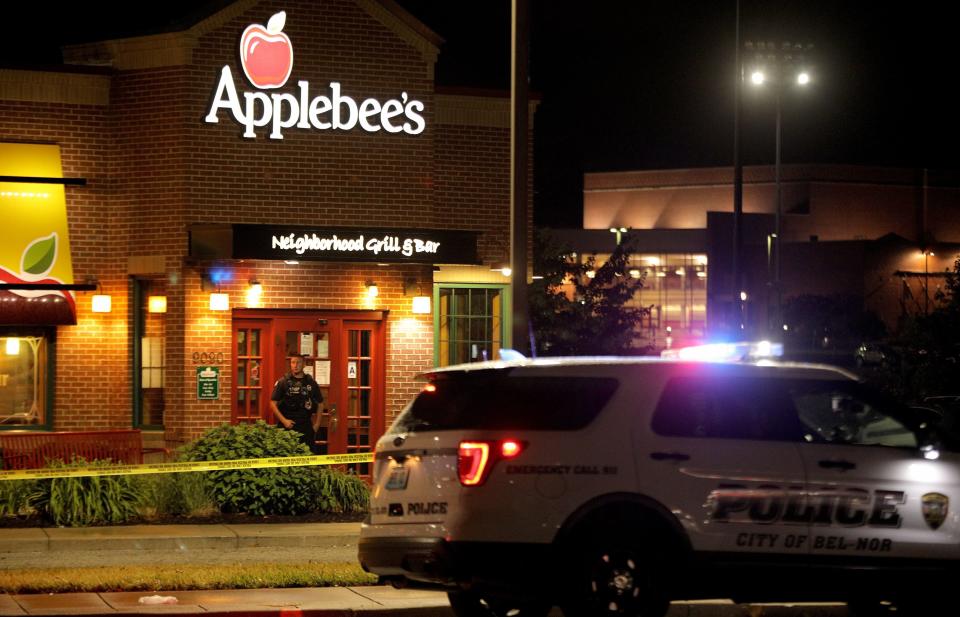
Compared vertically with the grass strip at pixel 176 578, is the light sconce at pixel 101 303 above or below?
above

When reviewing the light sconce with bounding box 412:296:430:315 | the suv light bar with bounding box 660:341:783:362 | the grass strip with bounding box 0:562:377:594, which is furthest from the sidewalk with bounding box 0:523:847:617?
the light sconce with bounding box 412:296:430:315

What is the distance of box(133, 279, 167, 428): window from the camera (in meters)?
20.9

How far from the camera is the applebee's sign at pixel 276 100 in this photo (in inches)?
800

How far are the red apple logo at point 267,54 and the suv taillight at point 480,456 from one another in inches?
485

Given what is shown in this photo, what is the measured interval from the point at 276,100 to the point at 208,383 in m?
4.01

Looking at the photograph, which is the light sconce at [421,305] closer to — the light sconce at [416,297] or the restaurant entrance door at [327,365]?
the light sconce at [416,297]

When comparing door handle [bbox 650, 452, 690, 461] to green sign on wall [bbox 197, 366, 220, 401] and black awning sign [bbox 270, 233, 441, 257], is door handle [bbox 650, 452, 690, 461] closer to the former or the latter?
black awning sign [bbox 270, 233, 441, 257]

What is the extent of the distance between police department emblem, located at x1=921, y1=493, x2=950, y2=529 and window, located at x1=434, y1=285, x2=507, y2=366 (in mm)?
12668

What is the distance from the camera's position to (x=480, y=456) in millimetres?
9109

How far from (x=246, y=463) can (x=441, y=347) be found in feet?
19.8

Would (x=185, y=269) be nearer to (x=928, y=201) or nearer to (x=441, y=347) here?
(x=441, y=347)

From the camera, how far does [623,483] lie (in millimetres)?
9203

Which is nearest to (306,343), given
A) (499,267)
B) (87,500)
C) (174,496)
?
(499,267)

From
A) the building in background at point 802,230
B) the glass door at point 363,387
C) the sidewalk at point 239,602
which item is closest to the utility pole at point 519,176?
the sidewalk at point 239,602
